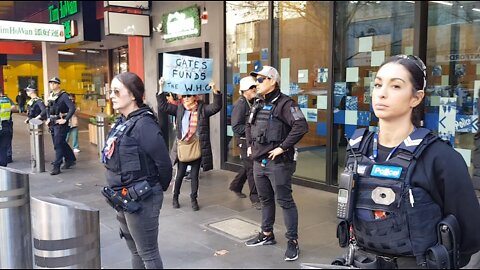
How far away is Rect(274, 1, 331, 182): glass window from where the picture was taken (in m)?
7.75

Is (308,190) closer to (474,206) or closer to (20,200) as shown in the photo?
(20,200)

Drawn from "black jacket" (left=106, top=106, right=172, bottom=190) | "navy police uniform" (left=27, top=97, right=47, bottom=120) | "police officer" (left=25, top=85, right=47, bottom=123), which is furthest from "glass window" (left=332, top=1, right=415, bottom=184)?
"navy police uniform" (left=27, top=97, right=47, bottom=120)

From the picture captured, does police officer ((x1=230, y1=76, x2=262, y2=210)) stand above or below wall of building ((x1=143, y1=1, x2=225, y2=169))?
below

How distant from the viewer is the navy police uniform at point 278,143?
452 cm

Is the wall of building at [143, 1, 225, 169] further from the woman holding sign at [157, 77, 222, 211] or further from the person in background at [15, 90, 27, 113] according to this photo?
the person in background at [15, 90, 27, 113]

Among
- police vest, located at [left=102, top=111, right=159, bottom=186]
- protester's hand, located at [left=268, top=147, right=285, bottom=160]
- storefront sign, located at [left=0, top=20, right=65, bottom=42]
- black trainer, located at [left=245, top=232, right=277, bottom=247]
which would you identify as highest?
storefront sign, located at [left=0, top=20, right=65, bottom=42]

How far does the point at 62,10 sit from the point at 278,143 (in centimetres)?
693

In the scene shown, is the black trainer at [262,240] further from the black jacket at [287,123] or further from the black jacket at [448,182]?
the black jacket at [448,182]

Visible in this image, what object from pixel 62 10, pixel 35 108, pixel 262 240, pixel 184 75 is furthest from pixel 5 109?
pixel 262 240

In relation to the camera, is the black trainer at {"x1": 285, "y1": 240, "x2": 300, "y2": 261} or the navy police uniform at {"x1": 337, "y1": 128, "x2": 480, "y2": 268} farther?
the black trainer at {"x1": 285, "y1": 240, "x2": 300, "y2": 261}

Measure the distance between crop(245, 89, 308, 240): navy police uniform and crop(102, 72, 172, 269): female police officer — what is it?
4.62ft

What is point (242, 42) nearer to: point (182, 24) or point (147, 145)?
point (182, 24)

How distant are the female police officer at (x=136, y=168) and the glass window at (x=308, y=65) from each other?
187 inches

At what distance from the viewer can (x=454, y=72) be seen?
6.44 metres
